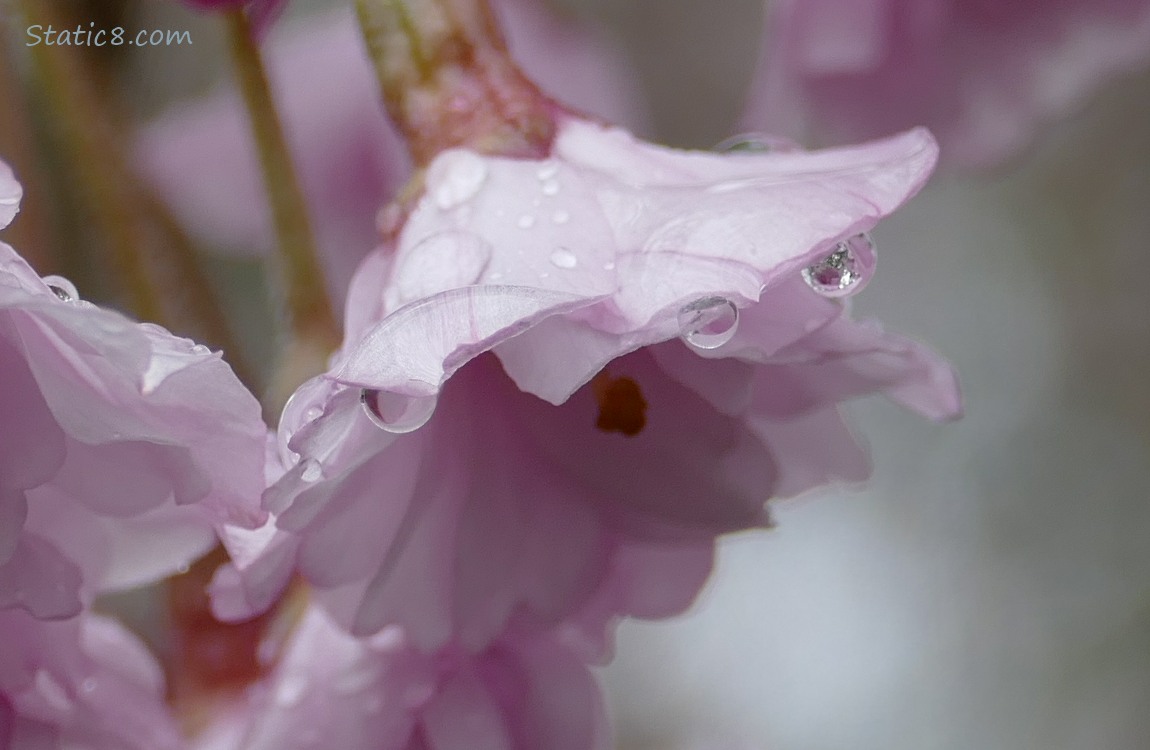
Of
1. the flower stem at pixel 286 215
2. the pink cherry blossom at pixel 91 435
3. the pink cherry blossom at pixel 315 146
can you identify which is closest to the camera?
the pink cherry blossom at pixel 91 435

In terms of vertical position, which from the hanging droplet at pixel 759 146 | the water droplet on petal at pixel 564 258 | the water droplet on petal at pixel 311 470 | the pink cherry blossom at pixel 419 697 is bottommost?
the pink cherry blossom at pixel 419 697

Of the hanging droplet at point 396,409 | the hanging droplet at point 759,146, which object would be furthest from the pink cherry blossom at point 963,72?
the hanging droplet at point 396,409

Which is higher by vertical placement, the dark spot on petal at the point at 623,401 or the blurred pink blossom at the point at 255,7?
the blurred pink blossom at the point at 255,7

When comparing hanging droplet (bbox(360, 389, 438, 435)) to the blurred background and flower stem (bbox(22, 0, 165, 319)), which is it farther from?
the blurred background

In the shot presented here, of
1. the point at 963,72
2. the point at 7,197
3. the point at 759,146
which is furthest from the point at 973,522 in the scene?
the point at 7,197

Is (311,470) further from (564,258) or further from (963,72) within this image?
(963,72)

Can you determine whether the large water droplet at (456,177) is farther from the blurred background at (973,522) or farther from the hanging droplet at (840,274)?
the blurred background at (973,522)

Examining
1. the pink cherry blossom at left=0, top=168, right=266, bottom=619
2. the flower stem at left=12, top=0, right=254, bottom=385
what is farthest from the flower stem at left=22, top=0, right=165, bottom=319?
the pink cherry blossom at left=0, top=168, right=266, bottom=619
